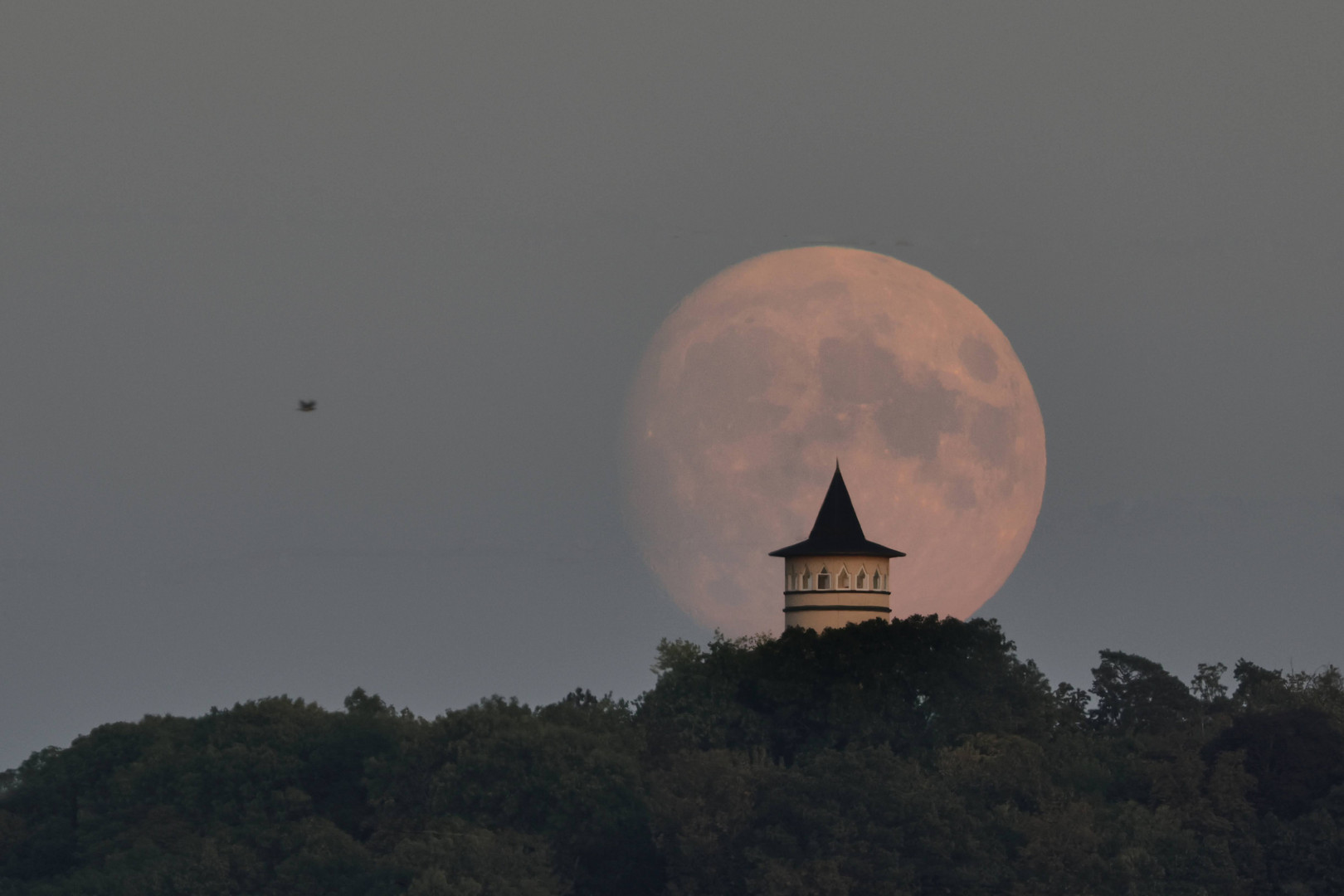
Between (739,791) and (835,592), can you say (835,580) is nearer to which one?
(835,592)

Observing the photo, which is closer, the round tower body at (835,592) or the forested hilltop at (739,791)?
the forested hilltop at (739,791)

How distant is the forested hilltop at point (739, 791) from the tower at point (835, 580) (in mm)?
3132

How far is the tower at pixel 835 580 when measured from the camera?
360ft

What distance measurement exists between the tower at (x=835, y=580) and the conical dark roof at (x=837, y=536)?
0.04 meters

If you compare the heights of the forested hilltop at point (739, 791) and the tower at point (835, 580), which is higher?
the tower at point (835, 580)

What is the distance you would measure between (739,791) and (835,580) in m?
21.5

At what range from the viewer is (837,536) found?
4412 inches

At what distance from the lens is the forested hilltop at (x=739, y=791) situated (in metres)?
86.9

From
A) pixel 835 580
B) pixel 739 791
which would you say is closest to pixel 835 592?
pixel 835 580

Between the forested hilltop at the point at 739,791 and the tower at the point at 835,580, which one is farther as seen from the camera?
the tower at the point at 835,580

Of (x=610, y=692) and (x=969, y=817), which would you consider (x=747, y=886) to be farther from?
(x=610, y=692)

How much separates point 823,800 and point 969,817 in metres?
5.15

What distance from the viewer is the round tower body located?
4323 inches

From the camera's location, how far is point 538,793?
310ft
